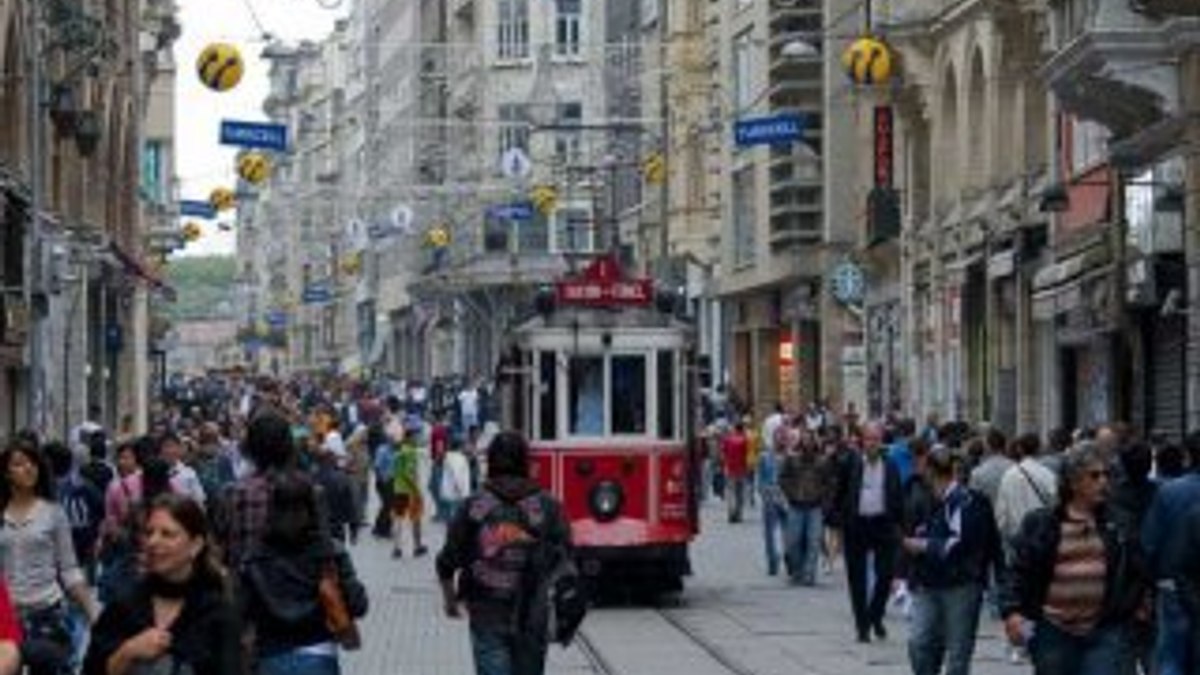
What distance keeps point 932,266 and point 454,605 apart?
37.1 metres

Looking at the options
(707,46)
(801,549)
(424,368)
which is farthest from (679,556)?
(424,368)

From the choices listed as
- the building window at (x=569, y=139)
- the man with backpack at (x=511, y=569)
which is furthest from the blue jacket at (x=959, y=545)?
the building window at (x=569, y=139)

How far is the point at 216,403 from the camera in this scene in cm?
7775

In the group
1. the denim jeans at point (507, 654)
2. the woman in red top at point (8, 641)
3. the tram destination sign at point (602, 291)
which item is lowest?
the denim jeans at point (507, 654)

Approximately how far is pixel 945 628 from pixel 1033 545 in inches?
160

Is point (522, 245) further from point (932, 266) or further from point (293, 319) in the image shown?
point (293, 319)

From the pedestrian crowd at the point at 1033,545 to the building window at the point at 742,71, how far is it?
1440 inches

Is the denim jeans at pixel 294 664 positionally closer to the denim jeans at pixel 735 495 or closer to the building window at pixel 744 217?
the denim jeans at pixel 735 495

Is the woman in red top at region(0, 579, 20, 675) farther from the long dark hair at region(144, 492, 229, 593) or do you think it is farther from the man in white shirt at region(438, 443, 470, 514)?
the man in white shirt at region(438, 443, 470, 514)

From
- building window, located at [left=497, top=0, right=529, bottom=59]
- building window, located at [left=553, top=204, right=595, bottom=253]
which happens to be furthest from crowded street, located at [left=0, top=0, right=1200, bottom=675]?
building window, located at [left=497, top=0, right=529, bottom=59]

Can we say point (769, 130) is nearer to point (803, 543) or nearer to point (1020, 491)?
point (803, 543)

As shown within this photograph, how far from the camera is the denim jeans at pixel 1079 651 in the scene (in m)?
13.7

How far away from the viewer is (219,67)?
43.8m

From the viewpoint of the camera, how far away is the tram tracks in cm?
2270
